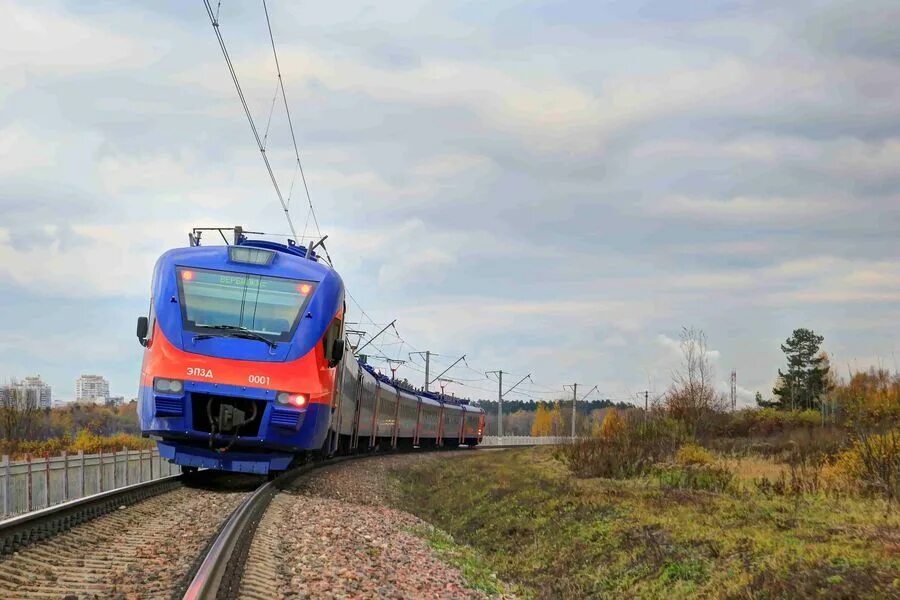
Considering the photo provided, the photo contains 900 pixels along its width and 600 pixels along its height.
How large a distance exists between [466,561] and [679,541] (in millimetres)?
2885

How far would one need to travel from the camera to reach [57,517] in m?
11.6

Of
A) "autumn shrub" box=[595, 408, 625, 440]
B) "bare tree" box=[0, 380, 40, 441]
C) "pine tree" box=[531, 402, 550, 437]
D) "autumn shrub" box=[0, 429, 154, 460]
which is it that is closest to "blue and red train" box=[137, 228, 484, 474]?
"autumn shrub" box=[0, 429, 154, 460]

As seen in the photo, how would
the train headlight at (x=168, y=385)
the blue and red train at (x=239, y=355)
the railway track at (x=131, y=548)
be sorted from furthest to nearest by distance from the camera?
the blue and red train at (x=239, y=355) → the train headlight at (x=168, y=385) → the railway track at (x=131, y=548)

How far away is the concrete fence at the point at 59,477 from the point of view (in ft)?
50.6

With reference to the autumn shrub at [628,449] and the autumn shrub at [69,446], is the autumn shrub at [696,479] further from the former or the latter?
the autumn shrub at [69,446]

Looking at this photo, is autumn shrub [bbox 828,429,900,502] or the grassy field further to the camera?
autumn shrub [bbox 828,429,900,502]

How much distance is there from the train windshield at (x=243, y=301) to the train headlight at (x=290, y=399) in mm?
914

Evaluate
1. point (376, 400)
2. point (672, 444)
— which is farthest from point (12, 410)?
point (672, 444)

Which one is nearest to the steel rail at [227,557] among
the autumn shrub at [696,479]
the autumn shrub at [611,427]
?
the autumn shrub at [696,479]

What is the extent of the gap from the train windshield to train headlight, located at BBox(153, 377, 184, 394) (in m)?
0.94

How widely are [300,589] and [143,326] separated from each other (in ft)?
31.3

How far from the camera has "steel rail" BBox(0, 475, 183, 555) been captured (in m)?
10.0

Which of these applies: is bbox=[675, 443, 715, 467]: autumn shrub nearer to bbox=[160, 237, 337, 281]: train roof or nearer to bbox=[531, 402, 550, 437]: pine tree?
bbox=[160, 237, 337, 281]: train roof

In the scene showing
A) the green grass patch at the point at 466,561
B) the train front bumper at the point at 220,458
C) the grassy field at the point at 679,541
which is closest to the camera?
the grassy field at the point at 679,541
